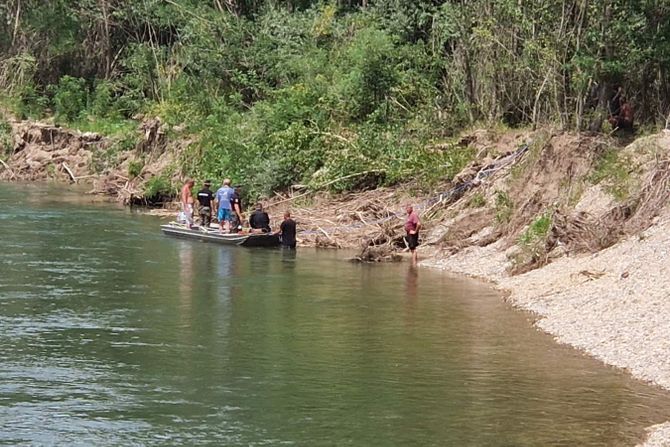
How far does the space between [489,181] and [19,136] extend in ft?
89.0

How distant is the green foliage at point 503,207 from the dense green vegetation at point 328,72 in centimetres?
302

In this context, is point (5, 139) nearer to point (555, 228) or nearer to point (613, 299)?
point (555, 228)

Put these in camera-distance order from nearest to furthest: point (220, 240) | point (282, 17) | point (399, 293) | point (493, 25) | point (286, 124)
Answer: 1. point (399, 293)
2. point (220, 240)
3. point (493, 25)
4. point (286, 124)
5. point (282, 17)

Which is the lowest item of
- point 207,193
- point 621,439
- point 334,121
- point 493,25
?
point 621,439

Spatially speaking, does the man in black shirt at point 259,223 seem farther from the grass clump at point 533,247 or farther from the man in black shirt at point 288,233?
the grass clump at point 533,247

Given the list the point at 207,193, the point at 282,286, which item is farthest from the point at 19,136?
the point at 282,286

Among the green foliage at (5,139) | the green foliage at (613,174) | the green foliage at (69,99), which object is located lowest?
the green foliage at (613,174)

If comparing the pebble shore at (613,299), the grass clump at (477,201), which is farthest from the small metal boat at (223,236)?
the pebble shore at (613,299)

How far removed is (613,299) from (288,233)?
10987mm

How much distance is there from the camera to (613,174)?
2700 cm

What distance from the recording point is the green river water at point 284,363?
13.9 metres

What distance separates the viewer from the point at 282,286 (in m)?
23.8

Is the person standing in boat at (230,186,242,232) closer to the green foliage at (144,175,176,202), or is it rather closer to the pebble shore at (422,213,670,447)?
the pebble shore at (422,213,670,447)

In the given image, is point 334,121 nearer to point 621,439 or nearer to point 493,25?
point 493,25
